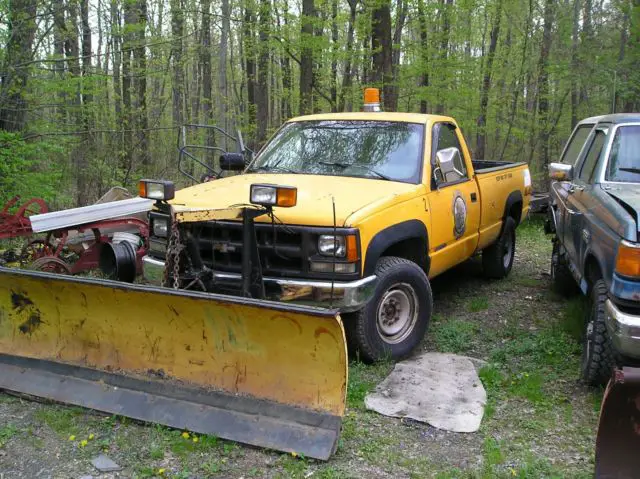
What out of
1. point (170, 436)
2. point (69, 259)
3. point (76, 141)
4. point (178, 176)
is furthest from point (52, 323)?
point (178, 176)

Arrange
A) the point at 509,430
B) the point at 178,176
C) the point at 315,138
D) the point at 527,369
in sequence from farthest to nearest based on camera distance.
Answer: the point at 178,176
the point at 315,138
the point at 527,369
the point at 509,430

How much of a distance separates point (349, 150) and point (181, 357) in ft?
8.98

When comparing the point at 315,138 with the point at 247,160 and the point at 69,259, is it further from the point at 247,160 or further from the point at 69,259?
the point at 69,259

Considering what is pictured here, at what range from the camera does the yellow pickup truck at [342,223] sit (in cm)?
443

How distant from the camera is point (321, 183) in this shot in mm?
5250

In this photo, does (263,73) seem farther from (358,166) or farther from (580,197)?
(580,197)

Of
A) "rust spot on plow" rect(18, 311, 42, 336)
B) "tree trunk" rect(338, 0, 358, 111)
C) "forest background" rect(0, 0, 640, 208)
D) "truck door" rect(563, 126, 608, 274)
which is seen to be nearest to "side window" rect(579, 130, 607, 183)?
"truck door" rect(563, 126, 608, 274)

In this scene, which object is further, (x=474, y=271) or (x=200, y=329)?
(x=474, y=271)

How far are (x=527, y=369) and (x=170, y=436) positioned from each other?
9.45 feet

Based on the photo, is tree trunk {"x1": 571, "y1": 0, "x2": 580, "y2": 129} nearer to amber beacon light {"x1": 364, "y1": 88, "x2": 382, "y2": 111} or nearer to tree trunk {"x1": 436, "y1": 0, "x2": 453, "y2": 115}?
tree trunk {"x1": 436, "y1": 0, "x2": 453, "y2": 115}

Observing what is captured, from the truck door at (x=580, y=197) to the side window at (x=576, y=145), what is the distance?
0.71 metres

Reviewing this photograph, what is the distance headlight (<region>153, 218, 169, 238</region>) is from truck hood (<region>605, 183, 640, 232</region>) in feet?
11.6

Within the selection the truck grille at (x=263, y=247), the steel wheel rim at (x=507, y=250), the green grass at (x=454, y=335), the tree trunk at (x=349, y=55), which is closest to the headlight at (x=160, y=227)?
the truck grille at (x=263, y=247)

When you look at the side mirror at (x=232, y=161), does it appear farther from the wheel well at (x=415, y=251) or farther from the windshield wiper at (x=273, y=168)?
the wheel well at (x=415, y=251)
